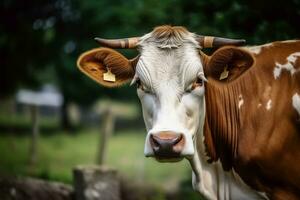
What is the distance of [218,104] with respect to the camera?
5.93 m

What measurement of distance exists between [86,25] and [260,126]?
1923 cm

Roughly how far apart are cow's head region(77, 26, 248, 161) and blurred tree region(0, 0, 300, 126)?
2587 millimetres

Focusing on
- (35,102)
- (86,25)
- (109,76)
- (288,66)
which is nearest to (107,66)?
(109,76)

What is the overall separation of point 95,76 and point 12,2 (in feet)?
56.9

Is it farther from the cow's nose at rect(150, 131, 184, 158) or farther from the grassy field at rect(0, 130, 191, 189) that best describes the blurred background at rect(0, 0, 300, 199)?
the cow's nose at rect(150, 131, 184, 158)

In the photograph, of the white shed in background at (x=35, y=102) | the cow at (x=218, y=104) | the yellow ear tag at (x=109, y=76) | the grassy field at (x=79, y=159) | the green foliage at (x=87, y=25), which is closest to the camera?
the cow at (x=218, y=104)

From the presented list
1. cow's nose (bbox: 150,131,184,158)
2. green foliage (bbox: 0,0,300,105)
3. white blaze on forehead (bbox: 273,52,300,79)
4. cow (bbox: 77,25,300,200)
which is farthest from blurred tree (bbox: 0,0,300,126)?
cow's nose (bbox: 150,131,184,158)

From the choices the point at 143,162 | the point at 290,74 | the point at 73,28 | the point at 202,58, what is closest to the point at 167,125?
the point at 202,58

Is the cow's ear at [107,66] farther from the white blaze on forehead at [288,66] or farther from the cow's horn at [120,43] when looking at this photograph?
the white blaze on forehead at [288,66]

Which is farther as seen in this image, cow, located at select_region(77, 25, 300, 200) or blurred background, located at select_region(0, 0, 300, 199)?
blurred background, located at select_region(0, 0, 300, 199)

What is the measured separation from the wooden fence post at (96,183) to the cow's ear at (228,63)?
3449mm

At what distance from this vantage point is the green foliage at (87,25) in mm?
8137

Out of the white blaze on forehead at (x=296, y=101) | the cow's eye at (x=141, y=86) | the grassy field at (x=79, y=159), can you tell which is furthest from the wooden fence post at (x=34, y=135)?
the white blaze on forehead at (x=296, y=101)

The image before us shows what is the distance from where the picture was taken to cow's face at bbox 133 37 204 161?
4.98 m
